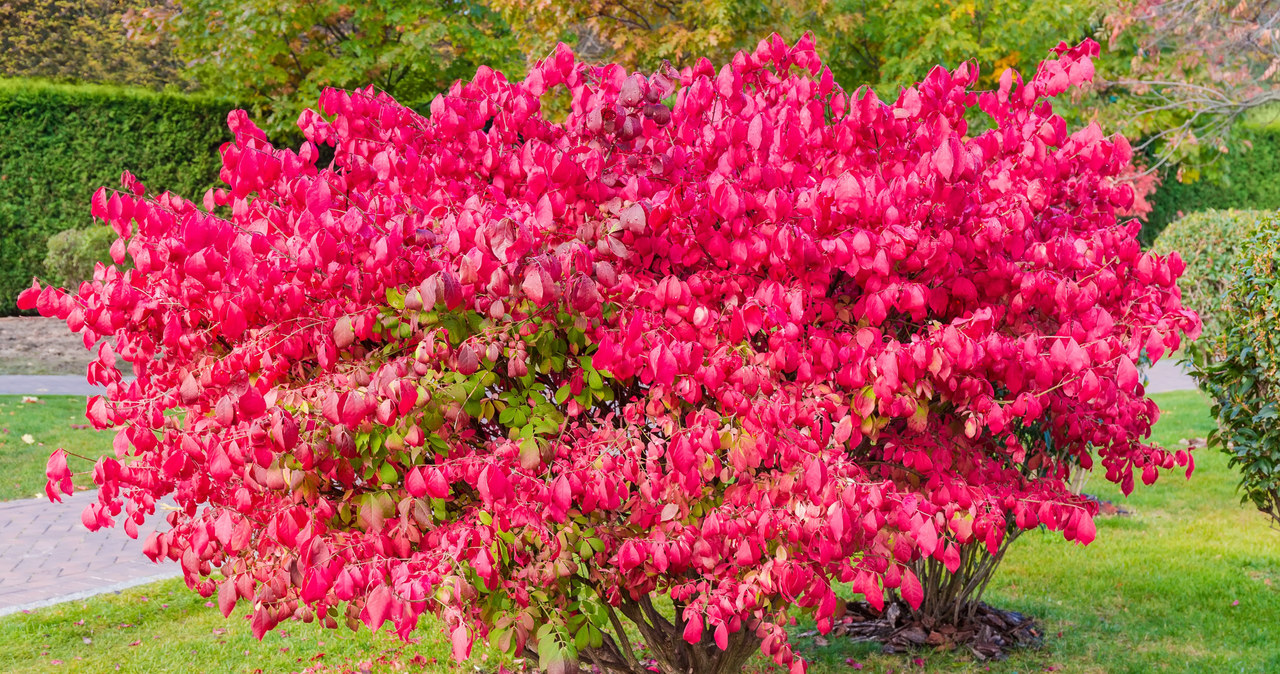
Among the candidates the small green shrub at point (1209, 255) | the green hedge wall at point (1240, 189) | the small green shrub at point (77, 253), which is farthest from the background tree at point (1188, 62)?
the small green shrub at point (77, 253)

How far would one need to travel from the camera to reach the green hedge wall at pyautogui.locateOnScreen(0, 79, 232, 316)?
15.5 meters

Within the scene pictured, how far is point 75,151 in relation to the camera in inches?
619

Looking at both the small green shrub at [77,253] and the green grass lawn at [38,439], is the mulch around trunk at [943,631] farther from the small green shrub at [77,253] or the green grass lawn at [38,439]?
the small green shrub at [77,253]

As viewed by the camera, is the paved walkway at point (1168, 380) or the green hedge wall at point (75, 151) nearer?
the paved walkway at point (1168, 380)

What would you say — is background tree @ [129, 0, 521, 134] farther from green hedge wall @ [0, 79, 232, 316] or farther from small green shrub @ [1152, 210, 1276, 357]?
small green shrub @ [1152, 210, 1276, 357]

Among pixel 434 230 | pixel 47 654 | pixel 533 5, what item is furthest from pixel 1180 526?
pixel 533 5

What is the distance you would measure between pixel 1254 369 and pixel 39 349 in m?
14.7

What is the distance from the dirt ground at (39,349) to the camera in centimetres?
1320

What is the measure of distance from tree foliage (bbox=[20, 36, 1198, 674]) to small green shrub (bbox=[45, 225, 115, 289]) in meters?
12.3

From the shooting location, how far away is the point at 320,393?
2447 mm

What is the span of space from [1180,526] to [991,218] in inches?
201

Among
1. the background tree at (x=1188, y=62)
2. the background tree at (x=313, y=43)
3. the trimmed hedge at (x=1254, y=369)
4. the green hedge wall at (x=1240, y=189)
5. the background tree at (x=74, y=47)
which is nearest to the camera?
the trimmed hedge at (x=1254, y=369)

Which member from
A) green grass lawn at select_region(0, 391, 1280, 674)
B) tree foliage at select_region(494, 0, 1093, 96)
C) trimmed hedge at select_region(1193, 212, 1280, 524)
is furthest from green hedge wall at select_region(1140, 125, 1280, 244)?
trimmed hedge at select_region(1193, 212, 1280, 524)

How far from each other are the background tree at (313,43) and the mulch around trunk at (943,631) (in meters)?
10.6
